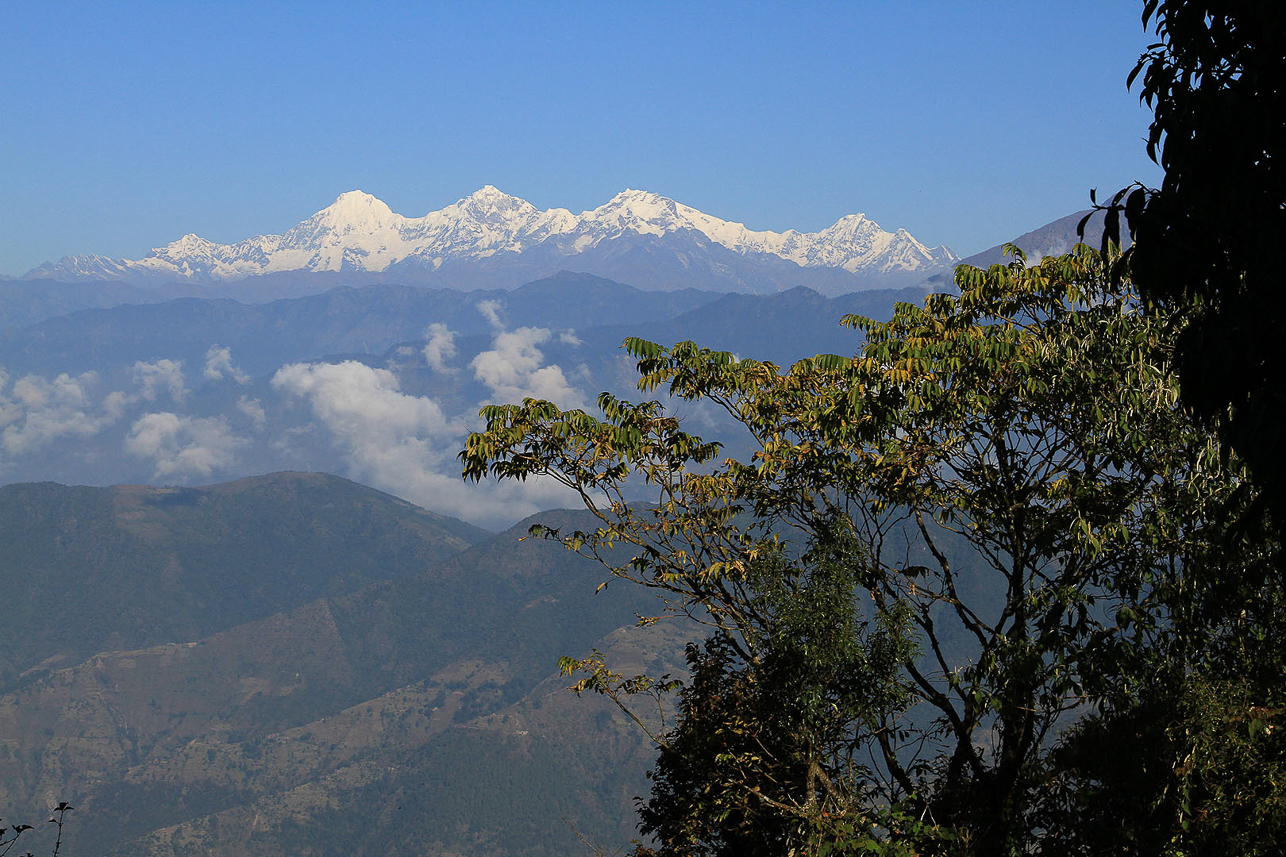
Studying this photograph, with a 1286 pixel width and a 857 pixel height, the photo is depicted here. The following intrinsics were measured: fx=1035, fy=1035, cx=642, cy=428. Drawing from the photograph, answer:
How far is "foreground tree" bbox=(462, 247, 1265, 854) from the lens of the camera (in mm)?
12477

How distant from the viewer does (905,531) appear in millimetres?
14672

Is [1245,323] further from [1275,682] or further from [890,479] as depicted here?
[890,479]

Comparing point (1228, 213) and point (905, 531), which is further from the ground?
point (1228, 213)

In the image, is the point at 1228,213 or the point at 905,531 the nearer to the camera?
the point at 1228,213

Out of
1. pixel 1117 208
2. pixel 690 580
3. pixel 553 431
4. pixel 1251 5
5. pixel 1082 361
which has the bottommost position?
pixel 690 580

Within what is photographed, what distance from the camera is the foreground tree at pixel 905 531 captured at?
40.9ft

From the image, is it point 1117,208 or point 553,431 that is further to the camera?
point 553,431

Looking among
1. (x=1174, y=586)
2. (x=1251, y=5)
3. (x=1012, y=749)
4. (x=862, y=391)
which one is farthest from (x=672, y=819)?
(x=1251, y=5)

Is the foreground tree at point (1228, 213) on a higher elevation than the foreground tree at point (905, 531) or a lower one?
higher

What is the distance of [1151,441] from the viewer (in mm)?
12633

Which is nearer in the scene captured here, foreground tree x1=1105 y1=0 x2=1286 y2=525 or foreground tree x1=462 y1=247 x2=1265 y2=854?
foreground tree x1=1105 y1=0 x2=1286 y2=525

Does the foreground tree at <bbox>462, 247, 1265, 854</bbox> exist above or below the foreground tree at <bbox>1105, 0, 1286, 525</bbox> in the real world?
below

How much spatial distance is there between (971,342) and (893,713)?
5058 mm

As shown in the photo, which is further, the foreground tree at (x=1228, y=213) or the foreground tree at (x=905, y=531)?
the foreground tree at (x=905, y=531)
